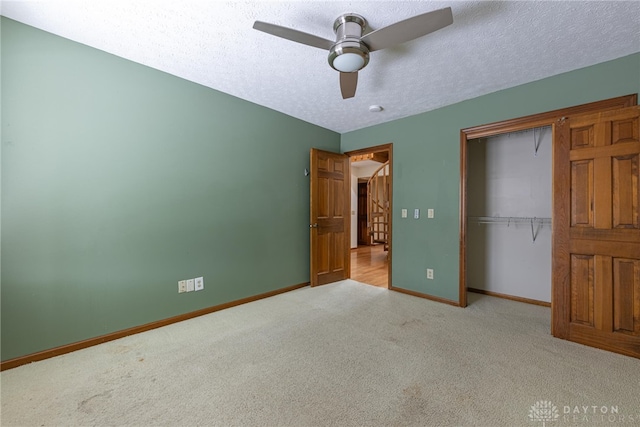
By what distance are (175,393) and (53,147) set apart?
1975 millimetres

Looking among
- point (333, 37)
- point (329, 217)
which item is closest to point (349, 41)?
point (333, 37)

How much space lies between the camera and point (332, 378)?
1.72m

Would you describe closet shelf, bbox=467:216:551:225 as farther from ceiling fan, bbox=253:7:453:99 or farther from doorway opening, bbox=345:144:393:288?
ceiling fan, bbox=253:7:453:99

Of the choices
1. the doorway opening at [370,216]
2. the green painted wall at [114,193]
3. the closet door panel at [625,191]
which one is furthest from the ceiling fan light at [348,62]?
the doorway opening at [370,216]

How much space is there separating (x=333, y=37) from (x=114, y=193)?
218 centimetres

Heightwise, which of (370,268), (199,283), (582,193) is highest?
(582,193)

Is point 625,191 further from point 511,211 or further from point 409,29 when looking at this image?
point 409,29

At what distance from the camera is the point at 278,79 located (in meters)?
2.54

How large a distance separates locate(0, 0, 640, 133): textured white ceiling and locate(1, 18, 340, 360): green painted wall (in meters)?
0.25

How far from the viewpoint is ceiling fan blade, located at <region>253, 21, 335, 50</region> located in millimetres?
1522

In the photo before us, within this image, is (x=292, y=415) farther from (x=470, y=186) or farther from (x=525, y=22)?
(x=470, y=186)

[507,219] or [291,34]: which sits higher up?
[291,34]

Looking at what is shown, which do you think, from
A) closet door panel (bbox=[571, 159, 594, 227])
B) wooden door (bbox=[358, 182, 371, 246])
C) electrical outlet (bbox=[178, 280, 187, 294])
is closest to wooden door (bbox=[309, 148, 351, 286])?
electrical outlet (bbox=[178, 280, 187, 294])

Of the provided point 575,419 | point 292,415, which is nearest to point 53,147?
point 292,415
